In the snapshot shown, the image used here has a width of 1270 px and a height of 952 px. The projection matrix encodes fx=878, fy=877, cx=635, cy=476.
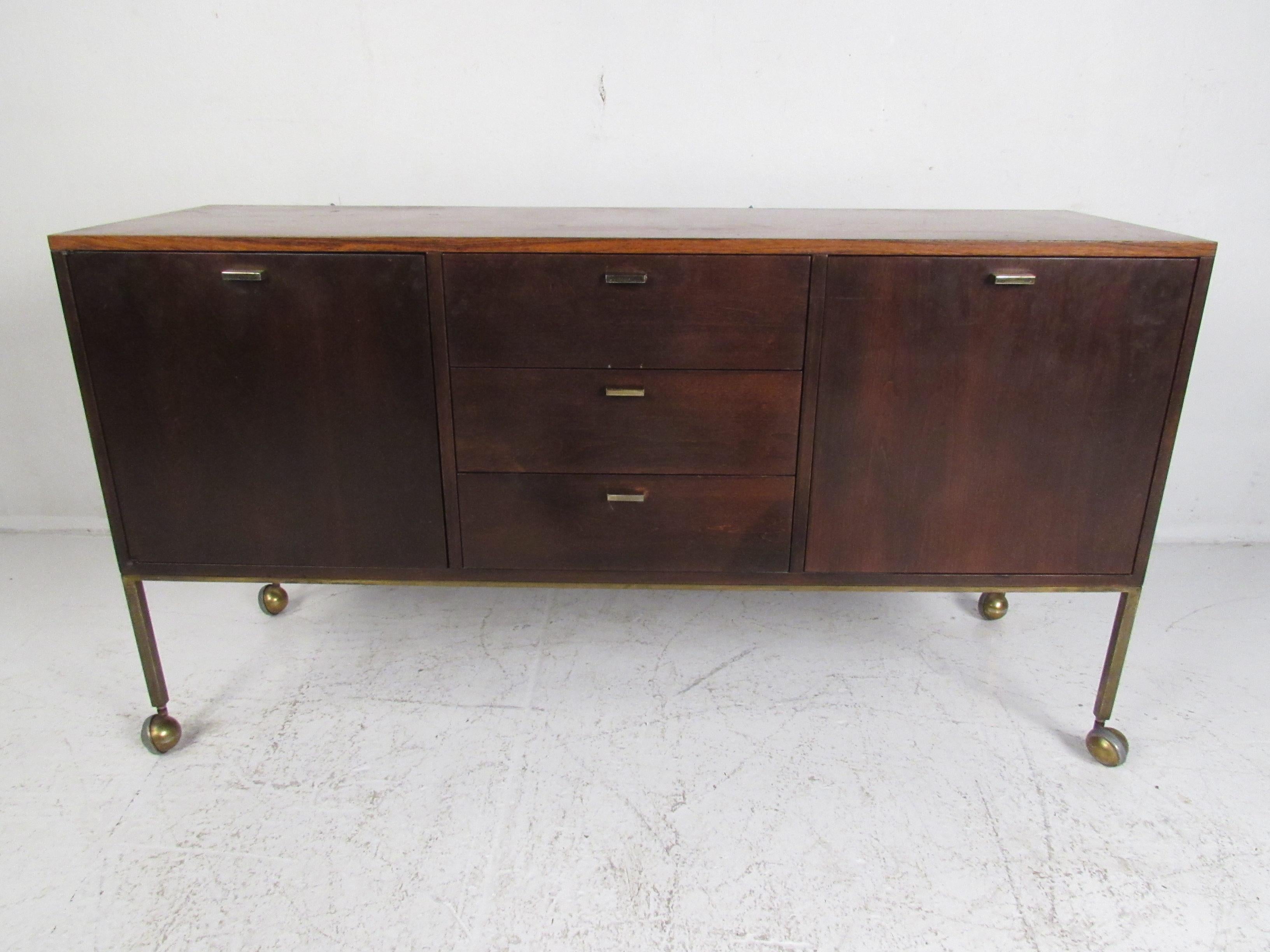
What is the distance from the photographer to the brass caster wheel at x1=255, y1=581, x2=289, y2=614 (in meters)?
2.10

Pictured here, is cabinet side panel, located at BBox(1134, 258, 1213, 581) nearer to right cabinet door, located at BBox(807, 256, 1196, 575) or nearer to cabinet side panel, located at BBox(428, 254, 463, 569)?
right cabinet door, located at BBox(807, 256, 1196, 575)

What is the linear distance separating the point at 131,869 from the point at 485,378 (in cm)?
95

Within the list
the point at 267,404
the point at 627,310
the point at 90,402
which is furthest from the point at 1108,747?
the point at 90,402

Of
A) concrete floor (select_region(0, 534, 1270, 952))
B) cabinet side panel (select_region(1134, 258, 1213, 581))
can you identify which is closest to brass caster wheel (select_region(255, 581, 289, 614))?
concrete floor (select_region(0, 534, 1270, 952))

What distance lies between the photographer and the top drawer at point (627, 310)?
55.6 inches

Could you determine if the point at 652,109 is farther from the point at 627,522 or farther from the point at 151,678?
the point at 151,678

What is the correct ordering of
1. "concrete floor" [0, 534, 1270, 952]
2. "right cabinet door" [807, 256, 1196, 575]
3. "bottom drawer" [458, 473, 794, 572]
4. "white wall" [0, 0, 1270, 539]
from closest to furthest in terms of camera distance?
1. "concrete floor" [0, 534, 1270, 952]
2. "right cabinet door" [807, 256, 1196, 575]
3. "bottom drawer" [458, 473, 794, 572]
4. "white wall" [0, 0, 1270, 539]

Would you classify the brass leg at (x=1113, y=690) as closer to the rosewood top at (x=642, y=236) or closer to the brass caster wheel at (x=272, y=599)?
the rosewood top at (x=642, y=236)

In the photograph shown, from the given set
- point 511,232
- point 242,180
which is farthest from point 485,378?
point 242,180

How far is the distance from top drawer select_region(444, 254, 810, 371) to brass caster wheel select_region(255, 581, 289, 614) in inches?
38.0

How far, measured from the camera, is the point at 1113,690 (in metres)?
1.62

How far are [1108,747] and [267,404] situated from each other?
163cm

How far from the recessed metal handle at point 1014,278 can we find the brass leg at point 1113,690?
24.4 inches

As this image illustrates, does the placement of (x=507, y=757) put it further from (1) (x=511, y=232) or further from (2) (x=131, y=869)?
(1) (x=511, y=232)
